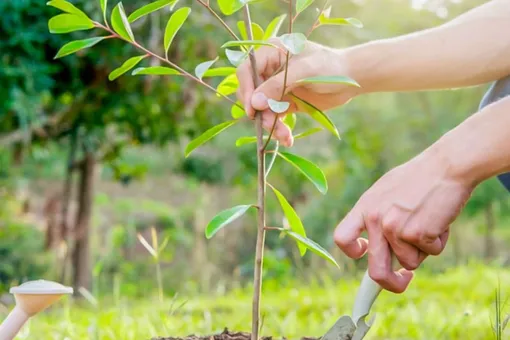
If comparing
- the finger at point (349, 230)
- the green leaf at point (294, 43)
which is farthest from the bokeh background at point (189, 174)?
the green leaf at point (294, 43)

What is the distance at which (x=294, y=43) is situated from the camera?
0.83 meters

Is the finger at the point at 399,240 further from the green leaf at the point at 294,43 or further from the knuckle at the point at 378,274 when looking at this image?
the green leaf at the point at 294,43

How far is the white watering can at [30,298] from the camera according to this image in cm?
89

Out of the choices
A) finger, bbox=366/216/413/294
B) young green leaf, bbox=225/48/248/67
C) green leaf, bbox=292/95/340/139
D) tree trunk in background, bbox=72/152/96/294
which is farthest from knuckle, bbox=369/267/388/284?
tree trunk in background, bbox=72/152/96/294

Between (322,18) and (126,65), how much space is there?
0.31m

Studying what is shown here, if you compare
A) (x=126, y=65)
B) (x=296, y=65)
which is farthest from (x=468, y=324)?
(x=126, y=65)

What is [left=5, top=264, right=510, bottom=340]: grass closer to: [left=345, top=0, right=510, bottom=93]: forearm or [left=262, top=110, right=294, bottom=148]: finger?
[left=262, top=110, right=294, bottom=148]: finger

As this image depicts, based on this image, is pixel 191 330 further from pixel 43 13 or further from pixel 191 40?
pixel 191 40

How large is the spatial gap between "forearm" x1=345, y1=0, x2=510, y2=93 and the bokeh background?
57 cm

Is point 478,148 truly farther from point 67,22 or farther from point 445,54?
point 67,22

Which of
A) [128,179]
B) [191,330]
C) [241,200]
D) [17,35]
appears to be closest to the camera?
[191,330]

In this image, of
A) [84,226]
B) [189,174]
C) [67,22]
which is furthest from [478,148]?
[189,174]

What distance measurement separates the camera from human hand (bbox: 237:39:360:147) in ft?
3.40

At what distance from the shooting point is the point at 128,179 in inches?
166
